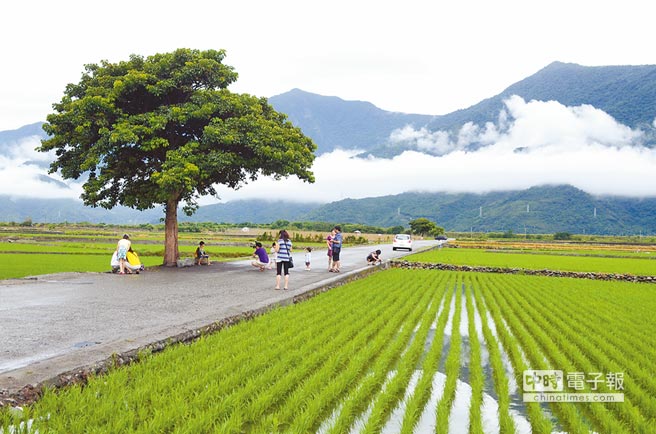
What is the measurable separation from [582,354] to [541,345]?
78cm

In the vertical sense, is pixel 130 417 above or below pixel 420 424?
above

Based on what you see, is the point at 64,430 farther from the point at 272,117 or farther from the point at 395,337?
the point at 272,117

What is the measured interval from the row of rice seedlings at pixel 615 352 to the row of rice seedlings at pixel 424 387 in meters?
2.47

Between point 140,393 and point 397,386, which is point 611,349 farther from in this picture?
point 140,393

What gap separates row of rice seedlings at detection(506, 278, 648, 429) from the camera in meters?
5.24

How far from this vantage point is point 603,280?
24.7 m

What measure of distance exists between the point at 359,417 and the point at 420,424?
0.66 m

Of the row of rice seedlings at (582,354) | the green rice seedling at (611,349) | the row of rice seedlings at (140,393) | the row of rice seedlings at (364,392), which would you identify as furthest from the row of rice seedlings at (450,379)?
the row of rice seedlings at (140,393)

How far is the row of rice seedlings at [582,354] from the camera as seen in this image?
524cm

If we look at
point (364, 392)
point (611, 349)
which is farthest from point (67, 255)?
point (611, 349)

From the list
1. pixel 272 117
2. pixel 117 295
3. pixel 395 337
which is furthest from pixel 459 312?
pixel 272 117

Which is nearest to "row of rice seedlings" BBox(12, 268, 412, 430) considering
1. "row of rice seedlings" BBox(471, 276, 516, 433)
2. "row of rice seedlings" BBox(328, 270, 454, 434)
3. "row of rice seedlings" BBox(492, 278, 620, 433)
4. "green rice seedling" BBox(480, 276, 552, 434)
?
"row of rice seedlings" BBox(328, 270, 454, 434)

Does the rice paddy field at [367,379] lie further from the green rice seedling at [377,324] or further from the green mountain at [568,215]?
the green mountain at [568,215]

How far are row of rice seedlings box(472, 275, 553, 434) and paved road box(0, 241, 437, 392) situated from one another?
5.04 m
